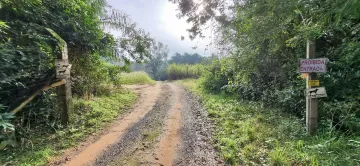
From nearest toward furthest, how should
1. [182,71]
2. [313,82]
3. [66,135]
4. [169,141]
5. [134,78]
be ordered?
[313,82]
[169,141]
[66,135]
[134,78]
[182,71]

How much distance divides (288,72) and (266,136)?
2.12 m

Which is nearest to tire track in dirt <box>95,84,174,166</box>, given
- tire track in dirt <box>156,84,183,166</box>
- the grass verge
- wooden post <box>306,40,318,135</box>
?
tire track in dirt <box>156,84,183,166</box>

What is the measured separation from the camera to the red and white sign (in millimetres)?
3316

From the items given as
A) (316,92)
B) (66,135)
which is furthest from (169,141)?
(316,92)

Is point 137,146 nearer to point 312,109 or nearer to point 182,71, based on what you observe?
point 312,109

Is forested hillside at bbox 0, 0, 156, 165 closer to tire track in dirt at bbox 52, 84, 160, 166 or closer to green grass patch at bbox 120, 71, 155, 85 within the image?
tire track in dirt at bbox 52, 84, 160, 166

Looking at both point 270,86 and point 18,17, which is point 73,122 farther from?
point 270,86

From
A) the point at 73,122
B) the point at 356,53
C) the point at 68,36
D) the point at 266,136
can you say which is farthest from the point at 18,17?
the point at 356,53

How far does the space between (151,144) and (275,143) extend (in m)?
2.12

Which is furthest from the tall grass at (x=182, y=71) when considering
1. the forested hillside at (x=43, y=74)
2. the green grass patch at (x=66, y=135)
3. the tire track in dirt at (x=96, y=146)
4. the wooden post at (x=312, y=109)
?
the wooden post at (x=312, y=109)

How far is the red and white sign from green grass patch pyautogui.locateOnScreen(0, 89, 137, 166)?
4.23 metres

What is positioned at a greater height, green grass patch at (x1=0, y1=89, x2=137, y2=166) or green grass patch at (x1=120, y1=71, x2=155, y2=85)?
green grass patch at (x1=120, y1=71, x2=155, y2=85)

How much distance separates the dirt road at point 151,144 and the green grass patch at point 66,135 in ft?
0.82

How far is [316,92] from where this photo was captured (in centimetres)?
339
